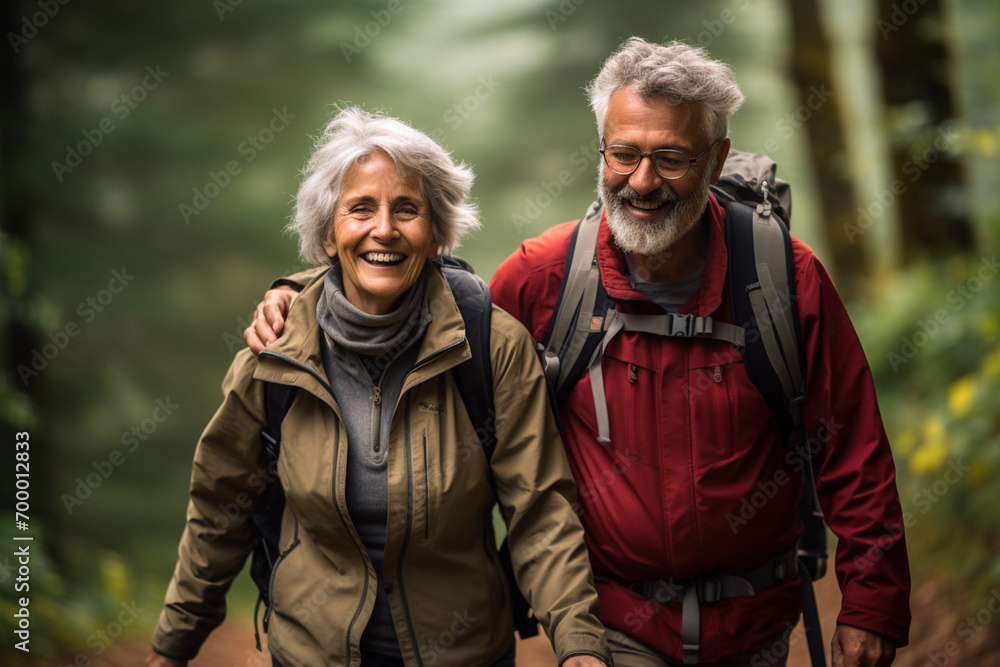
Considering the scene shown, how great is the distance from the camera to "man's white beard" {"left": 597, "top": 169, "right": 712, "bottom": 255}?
2.71 meters

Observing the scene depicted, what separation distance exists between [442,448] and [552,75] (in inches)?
322

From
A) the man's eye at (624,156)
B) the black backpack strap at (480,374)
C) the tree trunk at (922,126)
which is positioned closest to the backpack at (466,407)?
the black backpack strap at (480,374)

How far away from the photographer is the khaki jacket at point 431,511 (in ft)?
8.11

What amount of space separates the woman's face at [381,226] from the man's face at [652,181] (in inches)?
25.6

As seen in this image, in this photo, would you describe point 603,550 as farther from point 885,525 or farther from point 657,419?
point 885,525

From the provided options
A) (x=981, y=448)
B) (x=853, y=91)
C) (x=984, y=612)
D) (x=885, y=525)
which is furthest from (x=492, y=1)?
(x=885, y=525)

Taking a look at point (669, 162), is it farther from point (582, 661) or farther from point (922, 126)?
point (922, 126)

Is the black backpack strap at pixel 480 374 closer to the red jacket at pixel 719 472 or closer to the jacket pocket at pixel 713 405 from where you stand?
the red jacket at pixel 719 472

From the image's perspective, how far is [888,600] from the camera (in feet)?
8.77

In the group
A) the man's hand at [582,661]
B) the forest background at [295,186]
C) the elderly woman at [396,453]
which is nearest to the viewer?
the man's hand at [582,661]

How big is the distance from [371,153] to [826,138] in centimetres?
672

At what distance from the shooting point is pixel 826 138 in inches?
320

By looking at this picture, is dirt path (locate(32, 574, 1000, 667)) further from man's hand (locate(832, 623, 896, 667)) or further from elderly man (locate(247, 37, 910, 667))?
elderly man (locate(247, 37, 910, 667))

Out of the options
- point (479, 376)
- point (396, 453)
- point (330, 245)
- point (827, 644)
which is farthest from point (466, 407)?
point (827, 644)
